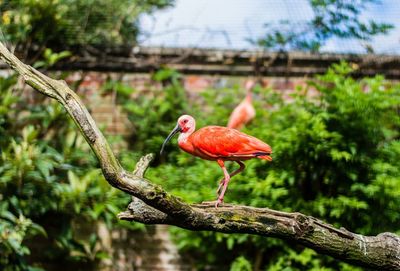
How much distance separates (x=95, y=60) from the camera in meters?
6.53

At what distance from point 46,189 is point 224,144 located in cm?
341

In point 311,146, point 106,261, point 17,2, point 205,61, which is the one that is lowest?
point 106,261

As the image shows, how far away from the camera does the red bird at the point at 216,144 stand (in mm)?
2717

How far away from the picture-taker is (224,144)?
276 cm

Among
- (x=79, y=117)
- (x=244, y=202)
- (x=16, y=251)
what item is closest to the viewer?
(x=79, y=117)

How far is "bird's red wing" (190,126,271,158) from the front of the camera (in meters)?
2.71

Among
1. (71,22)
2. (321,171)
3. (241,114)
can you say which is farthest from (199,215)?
(71,22)

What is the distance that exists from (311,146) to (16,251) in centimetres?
237

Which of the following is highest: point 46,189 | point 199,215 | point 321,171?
point 199,215

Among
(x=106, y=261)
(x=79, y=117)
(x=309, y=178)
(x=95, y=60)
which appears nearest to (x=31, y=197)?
(x=106, y=261)

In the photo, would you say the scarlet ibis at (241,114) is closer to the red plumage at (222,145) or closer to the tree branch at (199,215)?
the tree branch at (199,215)

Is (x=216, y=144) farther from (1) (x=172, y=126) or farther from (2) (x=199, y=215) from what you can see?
(1) (x=172, y=126)

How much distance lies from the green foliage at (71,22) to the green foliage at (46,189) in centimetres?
49

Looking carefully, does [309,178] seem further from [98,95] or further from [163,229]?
[98,95]
